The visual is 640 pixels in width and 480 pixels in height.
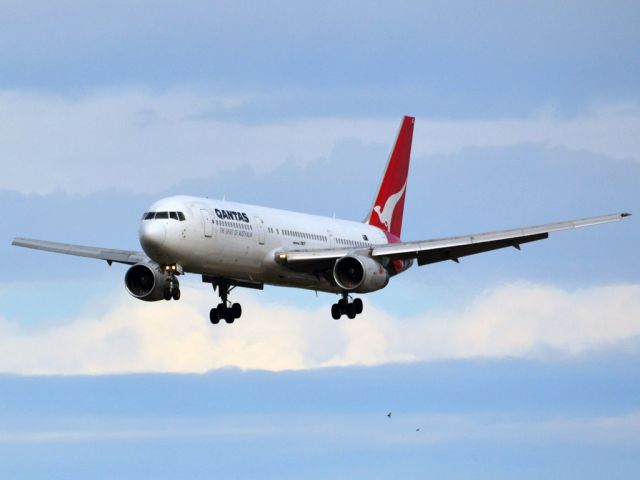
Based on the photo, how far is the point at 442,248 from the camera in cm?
8994

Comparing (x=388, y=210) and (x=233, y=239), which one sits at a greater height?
(x=388, y=210)

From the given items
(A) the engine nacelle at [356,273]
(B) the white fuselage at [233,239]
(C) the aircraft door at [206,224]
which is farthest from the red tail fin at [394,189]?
(C) the aircraft door at [206,224]

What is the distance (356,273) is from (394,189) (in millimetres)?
20356

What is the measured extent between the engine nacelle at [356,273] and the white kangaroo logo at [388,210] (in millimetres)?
16262

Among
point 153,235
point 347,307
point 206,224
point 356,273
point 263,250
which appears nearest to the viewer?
point 153,235

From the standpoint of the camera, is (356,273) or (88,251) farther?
(88,251)

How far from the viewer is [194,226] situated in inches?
3231

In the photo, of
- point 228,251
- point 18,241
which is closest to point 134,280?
point 228,251

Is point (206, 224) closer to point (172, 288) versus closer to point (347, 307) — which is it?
point (172, 288)

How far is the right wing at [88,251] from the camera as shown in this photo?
92.2 metres

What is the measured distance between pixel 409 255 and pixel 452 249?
212cm

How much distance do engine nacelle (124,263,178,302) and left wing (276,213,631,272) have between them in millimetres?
5567

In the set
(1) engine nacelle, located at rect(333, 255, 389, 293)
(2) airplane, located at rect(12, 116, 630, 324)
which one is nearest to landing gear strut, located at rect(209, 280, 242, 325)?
(2) airplane, located at rect(12, 116, 630, 324)

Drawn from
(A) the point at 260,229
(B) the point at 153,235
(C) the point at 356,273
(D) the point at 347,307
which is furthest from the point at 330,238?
(B) the point at 153,235
